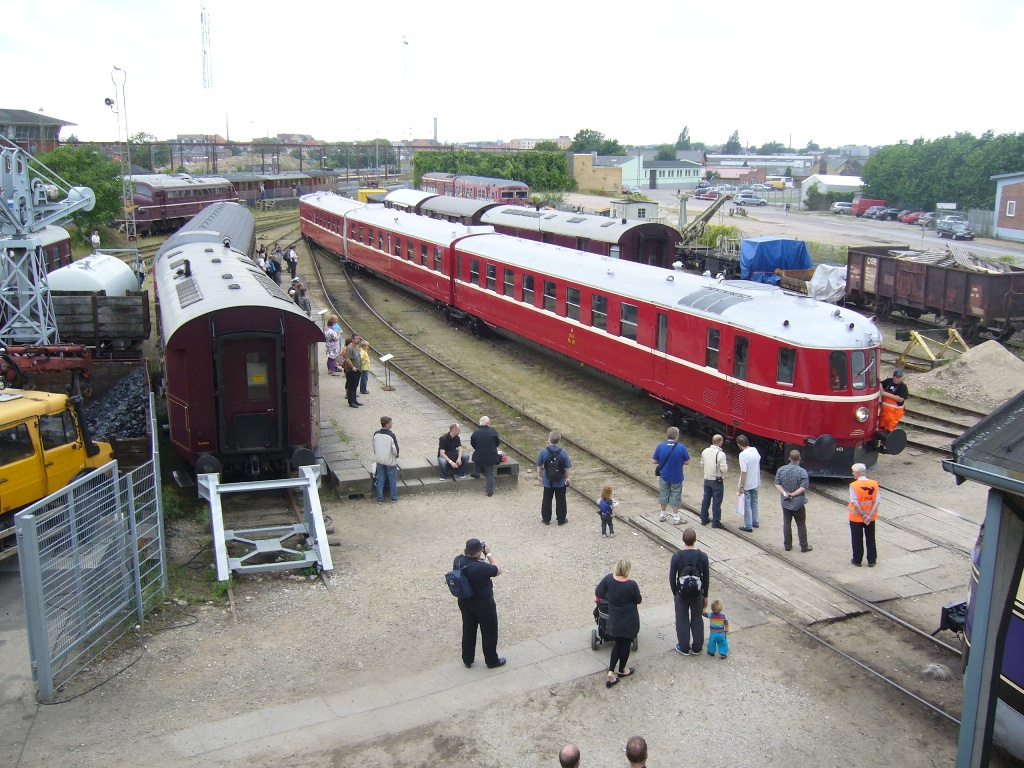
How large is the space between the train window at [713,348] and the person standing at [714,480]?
3414 mm

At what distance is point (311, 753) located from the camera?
7.41 m

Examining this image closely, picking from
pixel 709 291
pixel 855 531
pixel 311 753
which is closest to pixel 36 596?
pixel 311 753

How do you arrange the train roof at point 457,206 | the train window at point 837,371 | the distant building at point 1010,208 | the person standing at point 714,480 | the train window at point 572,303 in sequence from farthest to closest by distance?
the distant building at point 1010,208, the train roof at point 457,206, the train window at point 572,303, the train window at point 837,371, the person standing at point 714,480

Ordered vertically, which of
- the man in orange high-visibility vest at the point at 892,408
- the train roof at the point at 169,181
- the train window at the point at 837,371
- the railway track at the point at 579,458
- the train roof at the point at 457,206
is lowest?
the railway track at the point at 579,458

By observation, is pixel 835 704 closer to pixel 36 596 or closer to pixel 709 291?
pixel 36 596

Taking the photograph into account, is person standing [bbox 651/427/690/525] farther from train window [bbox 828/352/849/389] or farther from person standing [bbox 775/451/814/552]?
train window [bbox 828/352/849/389]

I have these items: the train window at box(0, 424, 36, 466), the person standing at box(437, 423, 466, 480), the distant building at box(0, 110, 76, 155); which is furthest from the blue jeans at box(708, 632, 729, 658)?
the distant building at box(0, 110, 76, 155)

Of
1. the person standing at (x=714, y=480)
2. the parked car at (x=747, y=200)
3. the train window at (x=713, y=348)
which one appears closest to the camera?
the person standing at (x=714, y=480)

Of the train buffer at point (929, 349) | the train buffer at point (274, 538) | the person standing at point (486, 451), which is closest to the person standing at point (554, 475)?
the person standing at point (486, 451)

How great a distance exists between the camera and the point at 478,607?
8.55 meters

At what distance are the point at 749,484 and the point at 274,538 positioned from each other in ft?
21.4

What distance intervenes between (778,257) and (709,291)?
1512cm

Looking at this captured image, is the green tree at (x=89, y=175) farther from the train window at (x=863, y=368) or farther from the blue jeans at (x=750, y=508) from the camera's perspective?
the blue jeans at (x=750, y=508)

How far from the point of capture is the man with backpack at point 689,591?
8.83 m
